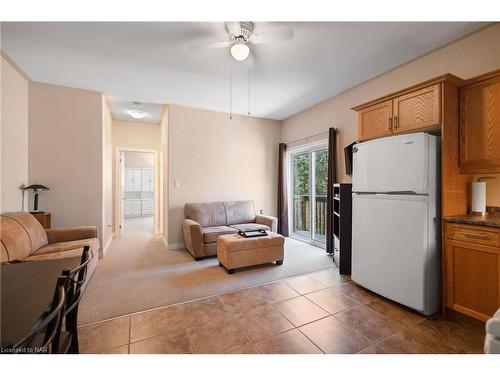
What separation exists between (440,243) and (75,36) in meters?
3.96

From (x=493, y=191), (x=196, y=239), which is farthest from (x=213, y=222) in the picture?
(x=493, y=191)

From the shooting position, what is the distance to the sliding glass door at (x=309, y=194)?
175 inches

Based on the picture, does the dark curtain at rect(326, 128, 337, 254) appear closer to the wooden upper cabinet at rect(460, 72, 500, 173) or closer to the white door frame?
the wooden upper cabinet at rect(460, 72, 500, 173)

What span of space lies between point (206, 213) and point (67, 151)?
234 cm

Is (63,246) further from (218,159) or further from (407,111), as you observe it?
(407,111)

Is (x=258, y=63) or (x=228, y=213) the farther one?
(x=228, y=213)

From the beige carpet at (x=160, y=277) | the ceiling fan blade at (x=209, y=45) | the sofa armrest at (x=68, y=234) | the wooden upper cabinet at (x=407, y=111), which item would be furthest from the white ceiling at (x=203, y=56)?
the beige carpet at (x=160, y=277)

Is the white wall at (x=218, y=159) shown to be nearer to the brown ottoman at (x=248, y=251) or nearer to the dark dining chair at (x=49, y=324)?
the brown ottoman at (x=248, y=251)

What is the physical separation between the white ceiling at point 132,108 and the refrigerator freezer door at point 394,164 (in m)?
3.70

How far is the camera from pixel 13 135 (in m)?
2.78
